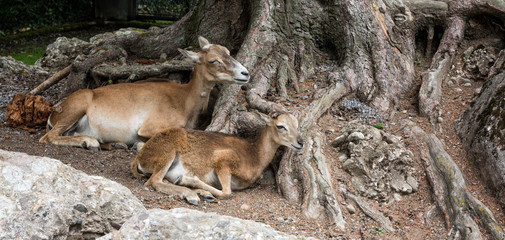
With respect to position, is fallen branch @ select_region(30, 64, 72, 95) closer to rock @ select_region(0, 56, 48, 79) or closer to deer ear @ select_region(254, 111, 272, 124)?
rock @ select_region(0, 56, 48, 79)

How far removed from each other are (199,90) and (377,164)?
11.0 feet

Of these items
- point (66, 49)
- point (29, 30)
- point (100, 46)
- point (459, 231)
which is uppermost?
point (459, 231)

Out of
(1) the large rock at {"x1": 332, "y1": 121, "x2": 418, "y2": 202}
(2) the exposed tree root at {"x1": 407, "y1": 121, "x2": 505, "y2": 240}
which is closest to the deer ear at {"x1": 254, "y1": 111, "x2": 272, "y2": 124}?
(1) the large rock at {"x1": 332, "y1": 121, "x2": 418, "y2": 202}

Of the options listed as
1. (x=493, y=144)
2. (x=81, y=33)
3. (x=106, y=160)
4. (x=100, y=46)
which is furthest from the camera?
(x=81, y=33)

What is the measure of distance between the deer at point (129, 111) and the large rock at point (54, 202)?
4717 mm

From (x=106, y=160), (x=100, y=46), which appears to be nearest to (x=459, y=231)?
(x=106, y=160)

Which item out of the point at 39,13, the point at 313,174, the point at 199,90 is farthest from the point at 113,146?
the point at 39,13

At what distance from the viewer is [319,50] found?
10023 millimetres

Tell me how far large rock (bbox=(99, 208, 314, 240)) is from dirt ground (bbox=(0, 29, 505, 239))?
252 cm

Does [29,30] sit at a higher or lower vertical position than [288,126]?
lower

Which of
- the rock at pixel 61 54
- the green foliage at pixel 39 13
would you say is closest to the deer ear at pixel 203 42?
the rock at pixel 61 54

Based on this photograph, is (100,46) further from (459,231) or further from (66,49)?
(459,231)

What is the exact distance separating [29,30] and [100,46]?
26.5 feet

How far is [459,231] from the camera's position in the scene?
6.30 metres
